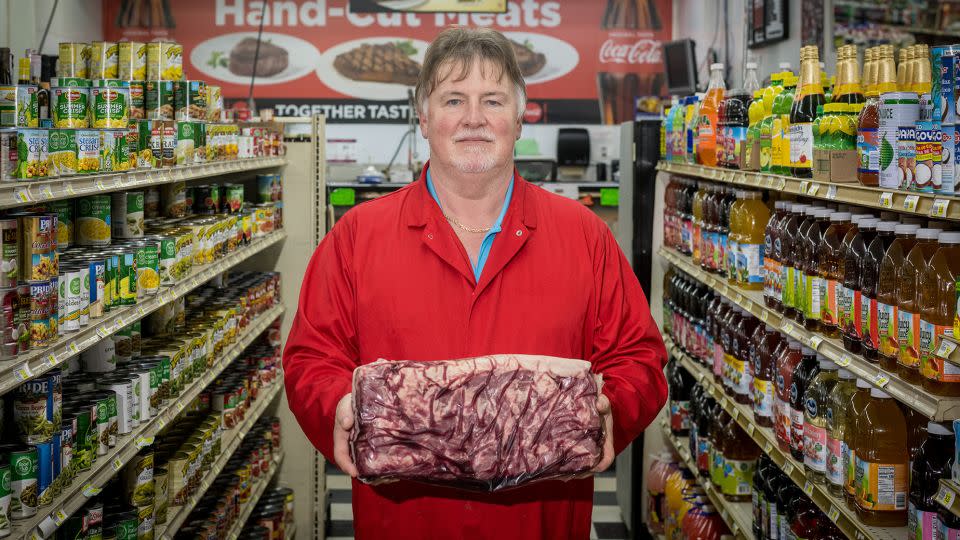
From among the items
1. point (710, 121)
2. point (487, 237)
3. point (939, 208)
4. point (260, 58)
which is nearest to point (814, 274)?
point (939, 208)

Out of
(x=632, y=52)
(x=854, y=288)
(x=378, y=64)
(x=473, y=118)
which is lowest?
(x=854, y=288)

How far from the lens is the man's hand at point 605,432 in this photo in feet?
6.23

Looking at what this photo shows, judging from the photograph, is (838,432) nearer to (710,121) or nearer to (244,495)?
(710,121)

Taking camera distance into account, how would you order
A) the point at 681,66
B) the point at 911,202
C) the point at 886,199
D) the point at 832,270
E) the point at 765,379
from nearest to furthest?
the point at 911,202
the point at 886,199
the point at 832,270
the point at 765,379
the point at 681,66

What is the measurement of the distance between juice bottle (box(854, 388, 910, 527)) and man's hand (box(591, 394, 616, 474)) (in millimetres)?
750

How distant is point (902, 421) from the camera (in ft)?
8.09

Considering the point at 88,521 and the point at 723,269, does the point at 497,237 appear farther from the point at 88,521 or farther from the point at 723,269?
the point at 723,269

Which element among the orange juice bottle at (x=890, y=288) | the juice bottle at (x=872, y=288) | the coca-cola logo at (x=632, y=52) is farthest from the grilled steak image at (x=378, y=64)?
the orange juice bottle at (x=890, y=288)

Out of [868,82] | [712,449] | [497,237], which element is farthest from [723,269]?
[497,237]

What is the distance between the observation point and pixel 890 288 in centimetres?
231

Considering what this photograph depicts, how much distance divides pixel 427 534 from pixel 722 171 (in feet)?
6.82

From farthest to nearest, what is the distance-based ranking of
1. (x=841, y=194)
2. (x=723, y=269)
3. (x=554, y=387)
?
(x=723, y=269)
(x=841, y=194)
(x=554, y=387)

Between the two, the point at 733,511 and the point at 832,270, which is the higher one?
the point at 832,270

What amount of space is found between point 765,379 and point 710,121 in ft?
3.89
